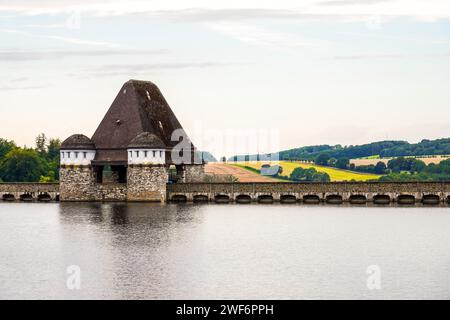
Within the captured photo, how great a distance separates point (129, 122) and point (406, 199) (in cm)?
2049

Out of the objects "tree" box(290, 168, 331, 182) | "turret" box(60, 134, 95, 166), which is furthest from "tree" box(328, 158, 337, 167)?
"turret" box(60, 134, 95, 166)

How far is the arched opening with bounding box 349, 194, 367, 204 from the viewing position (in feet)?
231

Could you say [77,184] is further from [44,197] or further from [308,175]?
[308,175]

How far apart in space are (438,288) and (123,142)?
151 ft

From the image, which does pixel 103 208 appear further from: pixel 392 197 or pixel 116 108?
pixel 392 197

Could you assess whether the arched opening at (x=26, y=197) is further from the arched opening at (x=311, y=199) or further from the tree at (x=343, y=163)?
the tree at (x=343, y=163)

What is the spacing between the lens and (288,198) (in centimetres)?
7356

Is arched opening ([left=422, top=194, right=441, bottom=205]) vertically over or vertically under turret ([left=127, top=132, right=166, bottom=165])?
under

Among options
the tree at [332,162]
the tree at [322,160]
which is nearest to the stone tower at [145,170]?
the tree at [332,162]

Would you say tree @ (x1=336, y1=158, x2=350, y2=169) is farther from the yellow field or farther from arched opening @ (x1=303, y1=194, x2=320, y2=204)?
arched opening @ (x1=303, y1=194, x2=320, y2=204)

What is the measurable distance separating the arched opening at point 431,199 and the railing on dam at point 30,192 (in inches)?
1078

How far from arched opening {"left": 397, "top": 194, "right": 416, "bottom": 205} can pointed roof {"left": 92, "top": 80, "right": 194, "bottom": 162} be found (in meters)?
17.5

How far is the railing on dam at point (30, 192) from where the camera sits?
79.3 metres
